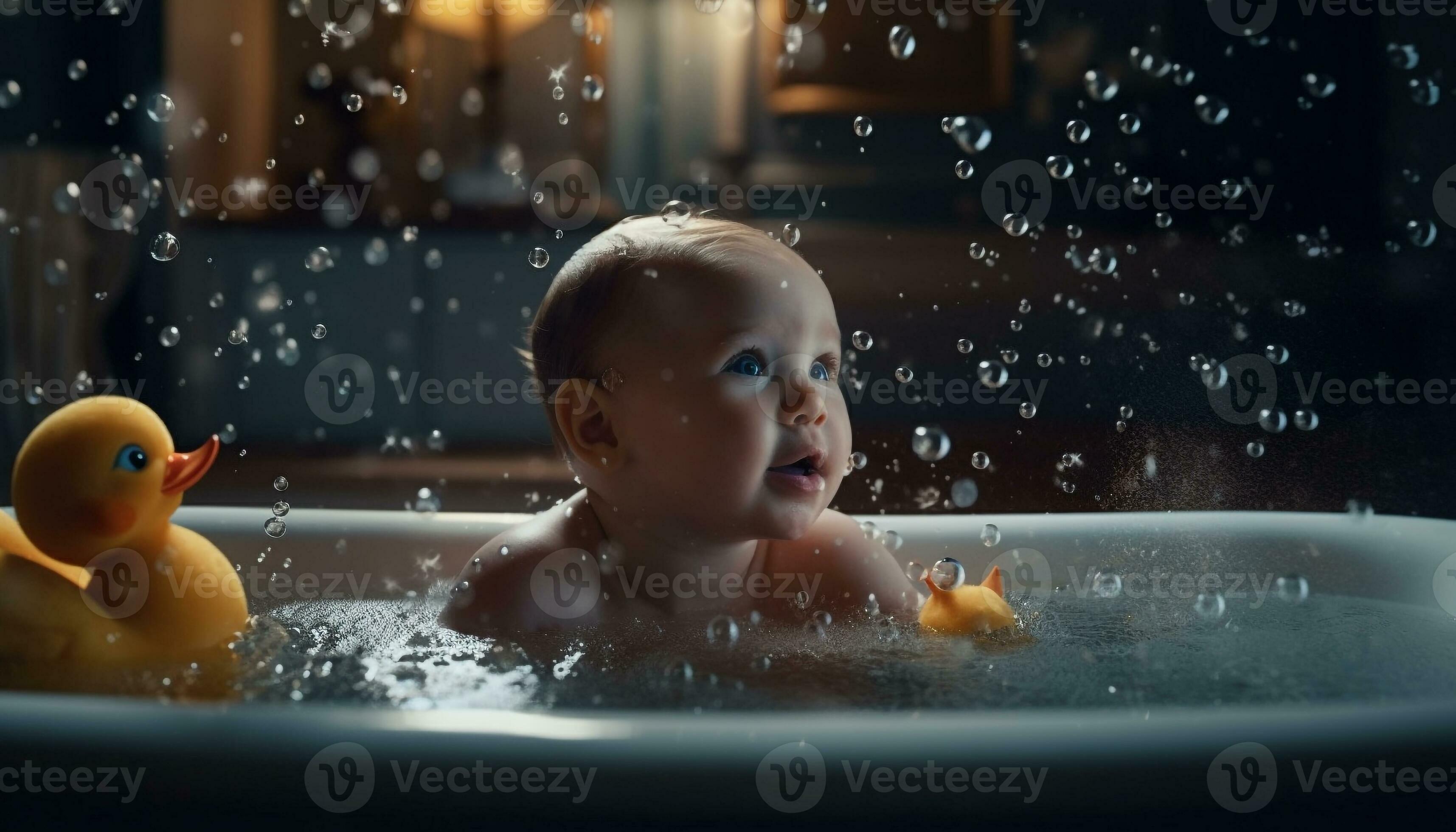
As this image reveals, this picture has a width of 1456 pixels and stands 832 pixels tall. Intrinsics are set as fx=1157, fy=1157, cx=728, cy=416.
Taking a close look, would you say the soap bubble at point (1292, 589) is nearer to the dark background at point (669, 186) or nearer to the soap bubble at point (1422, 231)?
the dark background at point (669, 186)

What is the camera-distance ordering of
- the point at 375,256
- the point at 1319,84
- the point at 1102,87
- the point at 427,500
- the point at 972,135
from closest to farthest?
the point at 972,135, the point at 1319,84, the point at 427,500, the point at 1102,87, the point at 375,256

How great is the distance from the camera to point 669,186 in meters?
3.41

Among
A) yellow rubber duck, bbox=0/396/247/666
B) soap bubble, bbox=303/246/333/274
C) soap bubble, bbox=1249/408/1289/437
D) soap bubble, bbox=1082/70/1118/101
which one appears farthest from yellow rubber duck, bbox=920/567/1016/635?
soap bubble, bbox=303/246/333/274

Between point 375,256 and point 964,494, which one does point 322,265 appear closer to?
point 375,256

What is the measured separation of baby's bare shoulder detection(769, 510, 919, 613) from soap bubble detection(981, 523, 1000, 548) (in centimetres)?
20

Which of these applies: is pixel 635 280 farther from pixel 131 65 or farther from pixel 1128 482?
pixel 131 65

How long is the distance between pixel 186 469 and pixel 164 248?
41.7 inches

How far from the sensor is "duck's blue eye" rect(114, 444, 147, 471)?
771 mm

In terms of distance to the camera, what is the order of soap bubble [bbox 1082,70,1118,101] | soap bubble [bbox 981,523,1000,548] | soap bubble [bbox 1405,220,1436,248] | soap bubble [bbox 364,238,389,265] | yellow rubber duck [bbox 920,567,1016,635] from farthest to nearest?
soap bubble [bbox 364,238,389,265] → soap bubble [bbox 1082,70,1118,101] → soap bubble [bbox 1405,220,1436,248] → soap bubble [bbox 981,523,1000,548] → yellow rubber duck [bbox 920,567,1016,635]

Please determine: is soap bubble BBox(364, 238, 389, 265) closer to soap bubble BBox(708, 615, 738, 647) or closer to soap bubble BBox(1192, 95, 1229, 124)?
soap bubble BBox(1192, 95, 1229, 124)

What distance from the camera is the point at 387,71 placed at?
3.31m

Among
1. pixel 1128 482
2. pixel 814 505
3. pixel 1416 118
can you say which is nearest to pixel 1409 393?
pixel 1128 482

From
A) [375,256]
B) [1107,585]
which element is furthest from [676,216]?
[375,256]

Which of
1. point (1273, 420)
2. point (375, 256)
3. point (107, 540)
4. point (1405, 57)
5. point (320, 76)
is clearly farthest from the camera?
point (320, 76)
